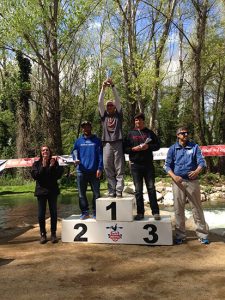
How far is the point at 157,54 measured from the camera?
18.9 m

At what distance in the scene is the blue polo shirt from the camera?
539 cm

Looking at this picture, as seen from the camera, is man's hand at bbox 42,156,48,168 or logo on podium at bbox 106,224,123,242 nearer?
logo on podium at bbox 106,224,123,242

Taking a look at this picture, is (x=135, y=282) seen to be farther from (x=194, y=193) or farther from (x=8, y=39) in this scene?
(x=8, y=39)

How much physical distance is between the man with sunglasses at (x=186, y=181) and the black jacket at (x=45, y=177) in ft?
5.85

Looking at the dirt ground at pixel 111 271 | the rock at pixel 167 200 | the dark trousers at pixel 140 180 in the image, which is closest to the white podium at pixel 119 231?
the dirt ground at pixel 111 271

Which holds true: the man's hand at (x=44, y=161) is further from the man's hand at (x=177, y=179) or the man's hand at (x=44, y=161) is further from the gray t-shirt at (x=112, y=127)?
the man's hand at (x=177, y=179)

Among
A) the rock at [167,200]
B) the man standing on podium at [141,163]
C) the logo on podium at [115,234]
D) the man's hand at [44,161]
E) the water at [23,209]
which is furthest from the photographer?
the rock at [167,200]

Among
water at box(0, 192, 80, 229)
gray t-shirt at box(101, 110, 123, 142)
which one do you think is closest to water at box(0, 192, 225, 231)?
water at box(0, 192, 80, 229)

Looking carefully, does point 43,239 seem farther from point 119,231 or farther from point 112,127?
point 112,127

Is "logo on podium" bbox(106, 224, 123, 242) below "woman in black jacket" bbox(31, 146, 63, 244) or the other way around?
below

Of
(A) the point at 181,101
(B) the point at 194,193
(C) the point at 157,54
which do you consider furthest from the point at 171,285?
(A) the point at 181,101

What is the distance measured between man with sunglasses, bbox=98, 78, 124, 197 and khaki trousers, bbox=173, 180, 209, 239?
90cm

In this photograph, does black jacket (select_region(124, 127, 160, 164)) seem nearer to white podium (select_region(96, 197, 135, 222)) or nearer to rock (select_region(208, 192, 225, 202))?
white podium (select_region(96, 197, 135, 222))

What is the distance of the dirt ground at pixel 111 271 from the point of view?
352 centimetres
